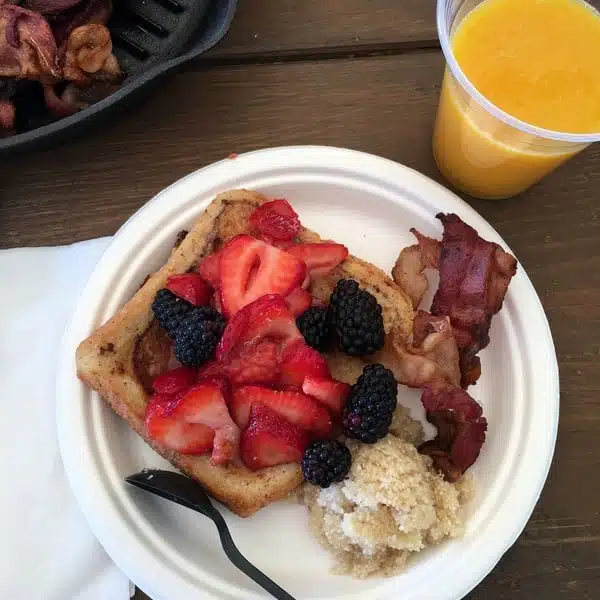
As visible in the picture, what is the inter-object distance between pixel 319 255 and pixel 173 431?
1.49 ft

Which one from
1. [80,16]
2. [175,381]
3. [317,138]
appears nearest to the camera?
[175,381]

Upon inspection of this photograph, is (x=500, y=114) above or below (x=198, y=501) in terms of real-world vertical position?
above

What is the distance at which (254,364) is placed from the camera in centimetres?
127

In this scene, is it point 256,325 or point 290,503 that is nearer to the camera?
point 256,325

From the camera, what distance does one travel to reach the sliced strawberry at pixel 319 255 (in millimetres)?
1375

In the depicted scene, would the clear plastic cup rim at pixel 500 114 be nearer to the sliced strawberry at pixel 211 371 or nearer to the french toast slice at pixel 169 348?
the french toast slice at pixel 169 348

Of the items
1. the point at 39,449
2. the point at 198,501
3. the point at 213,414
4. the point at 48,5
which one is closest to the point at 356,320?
the point at 213,414

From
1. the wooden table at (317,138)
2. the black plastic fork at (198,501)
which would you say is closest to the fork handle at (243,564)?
the black plastic fork at (198,501)

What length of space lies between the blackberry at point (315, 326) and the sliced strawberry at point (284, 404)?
0.36ft

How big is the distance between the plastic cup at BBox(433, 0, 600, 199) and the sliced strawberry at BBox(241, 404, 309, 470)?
687 millimetres

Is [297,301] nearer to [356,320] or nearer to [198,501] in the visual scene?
[356,320]

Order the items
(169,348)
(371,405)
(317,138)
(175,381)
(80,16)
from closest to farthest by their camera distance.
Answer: (371,405)
(175,381)
(169,348)
(80,16)
(317,138)

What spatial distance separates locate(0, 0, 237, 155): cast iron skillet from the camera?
1346 millimetres

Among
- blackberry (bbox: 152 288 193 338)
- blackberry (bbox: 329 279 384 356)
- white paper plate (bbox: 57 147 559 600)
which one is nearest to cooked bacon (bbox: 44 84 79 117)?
white paper plate (bbox: 57 147 559 600)
